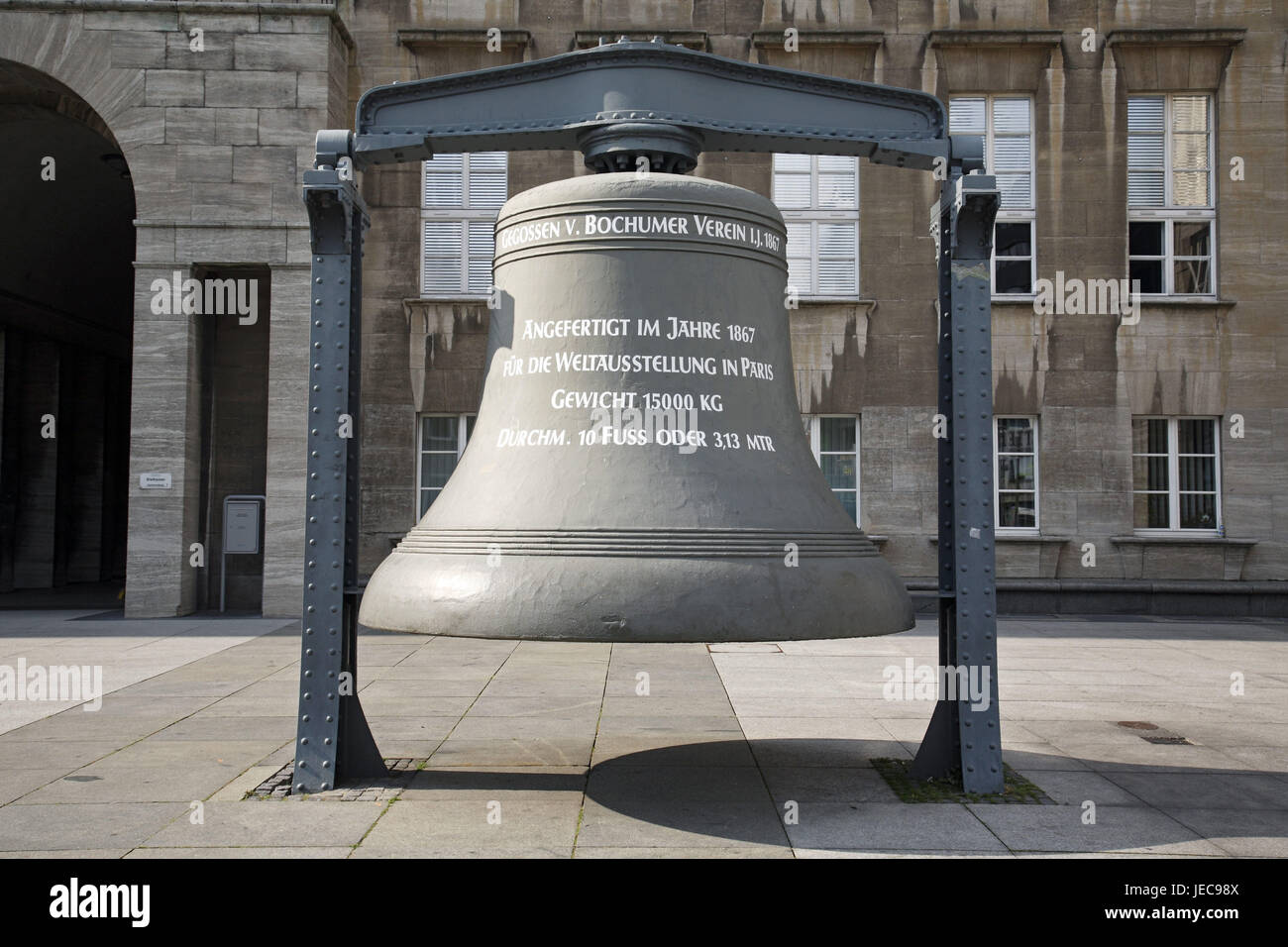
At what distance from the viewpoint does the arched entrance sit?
18.2 m

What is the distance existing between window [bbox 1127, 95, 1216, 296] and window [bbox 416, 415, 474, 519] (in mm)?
10280

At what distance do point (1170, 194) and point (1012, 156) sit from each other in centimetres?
242

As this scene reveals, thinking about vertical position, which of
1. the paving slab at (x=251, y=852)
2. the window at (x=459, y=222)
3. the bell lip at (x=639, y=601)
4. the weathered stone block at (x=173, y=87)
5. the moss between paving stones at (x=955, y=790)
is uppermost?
the weathered stone block at (x=173, y=87)

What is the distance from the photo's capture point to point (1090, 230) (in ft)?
54.2

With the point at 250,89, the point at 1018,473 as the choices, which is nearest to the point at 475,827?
the point at 250,89

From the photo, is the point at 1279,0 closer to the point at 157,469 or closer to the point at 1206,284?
the point at 1206,284

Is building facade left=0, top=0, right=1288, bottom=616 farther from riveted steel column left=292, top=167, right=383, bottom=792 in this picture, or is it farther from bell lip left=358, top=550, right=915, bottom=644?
bell lip left=358, top=550, right=915, bottom=644

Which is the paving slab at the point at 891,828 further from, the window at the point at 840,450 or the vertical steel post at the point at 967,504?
the window at the point at 840,450

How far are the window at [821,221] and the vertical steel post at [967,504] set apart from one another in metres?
11.0

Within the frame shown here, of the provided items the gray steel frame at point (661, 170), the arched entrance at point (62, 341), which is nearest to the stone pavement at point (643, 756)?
the gray steel frame at point (661, 170)

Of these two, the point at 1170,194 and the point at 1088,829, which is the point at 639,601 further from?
the point at 1170,194

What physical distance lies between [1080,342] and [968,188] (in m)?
11.7

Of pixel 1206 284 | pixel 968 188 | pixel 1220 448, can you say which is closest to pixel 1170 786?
pixel 968 188

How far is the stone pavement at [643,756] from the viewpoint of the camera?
4.93 m
